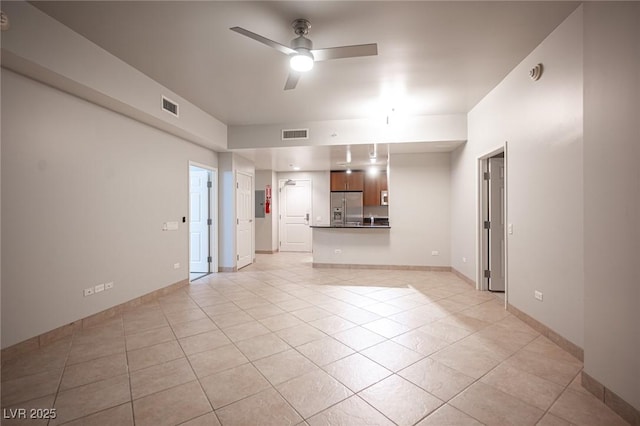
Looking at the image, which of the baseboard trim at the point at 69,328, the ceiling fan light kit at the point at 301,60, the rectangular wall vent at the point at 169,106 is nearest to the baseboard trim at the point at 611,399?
the ceiling fan light kit at the point at 301,60

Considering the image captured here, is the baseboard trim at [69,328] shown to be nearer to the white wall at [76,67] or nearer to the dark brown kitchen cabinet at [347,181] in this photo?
the white wall at [76,67]

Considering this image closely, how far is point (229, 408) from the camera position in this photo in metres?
1.81

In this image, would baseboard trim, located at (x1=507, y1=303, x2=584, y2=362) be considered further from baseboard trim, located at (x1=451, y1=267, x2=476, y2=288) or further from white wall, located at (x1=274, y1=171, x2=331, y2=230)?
white wall, located at (x1=274, y1=171, x2=331, y2=230)

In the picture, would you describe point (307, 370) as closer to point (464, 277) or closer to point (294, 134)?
point (464, 277)

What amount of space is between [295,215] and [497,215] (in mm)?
5914

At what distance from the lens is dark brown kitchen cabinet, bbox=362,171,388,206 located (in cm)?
875

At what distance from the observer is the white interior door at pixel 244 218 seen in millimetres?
6261

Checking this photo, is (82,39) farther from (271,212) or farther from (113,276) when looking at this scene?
(271,212)

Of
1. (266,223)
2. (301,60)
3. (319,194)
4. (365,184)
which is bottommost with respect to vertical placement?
(266,223)

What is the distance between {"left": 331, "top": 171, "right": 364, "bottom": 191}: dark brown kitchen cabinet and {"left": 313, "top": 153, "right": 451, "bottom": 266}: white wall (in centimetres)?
270

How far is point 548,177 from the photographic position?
2699 mm

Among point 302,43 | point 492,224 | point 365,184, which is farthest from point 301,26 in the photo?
point 365,184

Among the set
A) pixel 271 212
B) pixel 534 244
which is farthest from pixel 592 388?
pixel 271 212

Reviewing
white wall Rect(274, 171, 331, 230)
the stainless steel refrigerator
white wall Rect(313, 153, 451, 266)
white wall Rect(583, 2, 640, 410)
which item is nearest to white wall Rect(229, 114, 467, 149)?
Answer: white wall Rect(313, 153, 451, 266)
